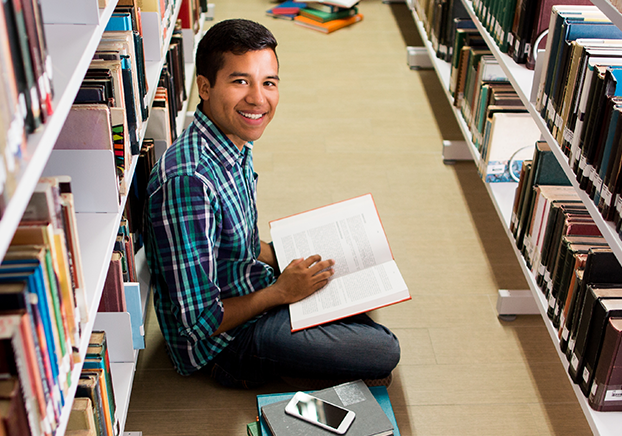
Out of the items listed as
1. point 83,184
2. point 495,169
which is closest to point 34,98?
point 83,184

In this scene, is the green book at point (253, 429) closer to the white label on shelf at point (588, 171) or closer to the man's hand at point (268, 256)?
the man's hand at point (268, 256)

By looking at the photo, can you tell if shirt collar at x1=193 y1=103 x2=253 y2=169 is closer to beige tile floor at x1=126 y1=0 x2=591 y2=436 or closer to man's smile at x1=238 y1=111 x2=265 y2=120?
man's smile at x1=238 y1=111 x2=265 y2=120

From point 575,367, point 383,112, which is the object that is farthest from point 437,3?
point 575,367

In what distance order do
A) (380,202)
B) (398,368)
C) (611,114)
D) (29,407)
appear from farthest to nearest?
(380,202), (398,368), (611,114), (29,407)

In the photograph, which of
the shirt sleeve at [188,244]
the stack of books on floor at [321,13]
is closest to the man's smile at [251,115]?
the shirt sleeve at [188,244]

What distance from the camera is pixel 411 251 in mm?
2455

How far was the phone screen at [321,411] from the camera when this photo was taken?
5.13 ft

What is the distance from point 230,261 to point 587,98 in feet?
3.22

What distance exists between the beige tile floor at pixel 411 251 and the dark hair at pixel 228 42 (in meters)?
0.91

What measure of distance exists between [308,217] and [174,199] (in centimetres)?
60

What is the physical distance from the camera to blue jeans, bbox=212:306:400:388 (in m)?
1.74

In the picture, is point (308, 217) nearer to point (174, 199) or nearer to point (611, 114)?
point (174, 199)

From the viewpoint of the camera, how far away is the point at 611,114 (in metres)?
1.42

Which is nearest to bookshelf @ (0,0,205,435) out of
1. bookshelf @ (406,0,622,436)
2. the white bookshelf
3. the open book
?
the white bookshelf
